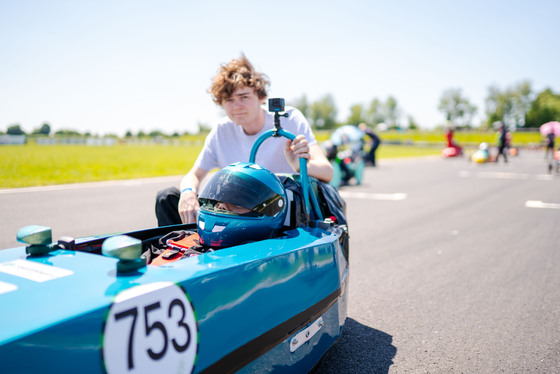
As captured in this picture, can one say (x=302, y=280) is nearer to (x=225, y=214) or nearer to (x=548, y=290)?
(x=225, y=214)

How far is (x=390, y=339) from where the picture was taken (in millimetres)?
2654

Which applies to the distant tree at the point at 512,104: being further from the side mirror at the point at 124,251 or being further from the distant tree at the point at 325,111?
the side mirror at the point at 124,251

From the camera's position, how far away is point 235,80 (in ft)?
9.41

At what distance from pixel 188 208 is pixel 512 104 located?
117 m

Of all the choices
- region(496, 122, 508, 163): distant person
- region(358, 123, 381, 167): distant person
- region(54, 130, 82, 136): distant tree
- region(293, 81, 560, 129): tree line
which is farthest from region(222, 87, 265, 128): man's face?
region(293, 81, 560, 129): tree line

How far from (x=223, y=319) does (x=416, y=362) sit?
1489 millimetres

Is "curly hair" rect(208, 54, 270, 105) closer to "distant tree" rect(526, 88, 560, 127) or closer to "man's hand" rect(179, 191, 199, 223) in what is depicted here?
"man's hand" rect(179, 191, 199, 223)

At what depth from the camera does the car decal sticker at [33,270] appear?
1.28 metres

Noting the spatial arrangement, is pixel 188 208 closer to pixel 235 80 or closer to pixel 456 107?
pixel 235 80

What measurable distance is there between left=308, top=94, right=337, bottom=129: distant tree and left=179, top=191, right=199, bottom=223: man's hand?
11649 centimetres

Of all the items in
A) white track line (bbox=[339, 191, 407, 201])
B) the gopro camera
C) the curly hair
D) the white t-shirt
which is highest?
the curly hair

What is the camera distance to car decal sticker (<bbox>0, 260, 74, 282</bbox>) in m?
1.28

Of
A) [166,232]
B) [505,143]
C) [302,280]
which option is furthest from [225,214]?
[505,143]

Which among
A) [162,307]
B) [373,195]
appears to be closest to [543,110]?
[373,195]
